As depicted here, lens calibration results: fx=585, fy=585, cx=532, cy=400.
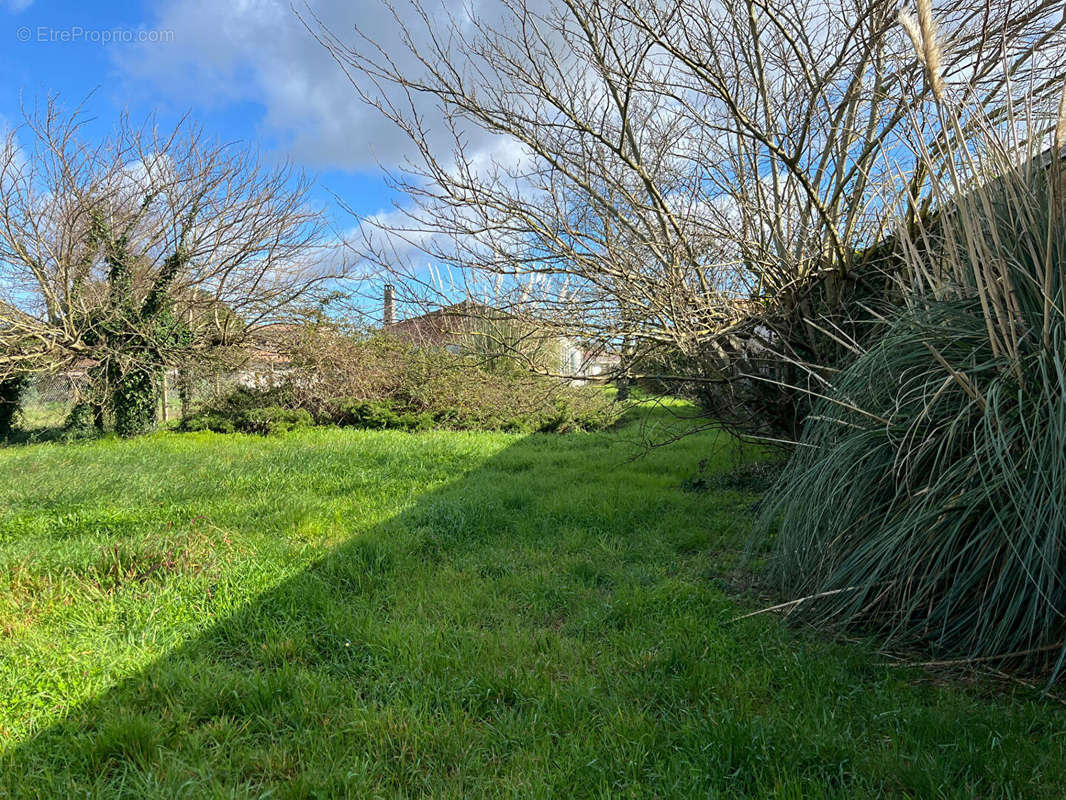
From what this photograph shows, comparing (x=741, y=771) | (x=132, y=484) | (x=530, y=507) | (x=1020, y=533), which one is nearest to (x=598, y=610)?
(x=741, y=771)

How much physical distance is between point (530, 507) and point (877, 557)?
282 cm

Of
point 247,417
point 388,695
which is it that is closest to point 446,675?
point 388,695

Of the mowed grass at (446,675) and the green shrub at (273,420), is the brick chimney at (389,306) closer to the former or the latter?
the mowed grass at (446,675)

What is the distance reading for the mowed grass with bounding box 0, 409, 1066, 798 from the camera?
161 cm

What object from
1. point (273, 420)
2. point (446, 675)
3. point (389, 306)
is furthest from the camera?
point (273, 420)

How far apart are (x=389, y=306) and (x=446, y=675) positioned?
8.74 ft

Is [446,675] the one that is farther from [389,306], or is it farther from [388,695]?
[389,306]

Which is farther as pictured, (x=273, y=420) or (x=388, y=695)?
(x=273, y=420)

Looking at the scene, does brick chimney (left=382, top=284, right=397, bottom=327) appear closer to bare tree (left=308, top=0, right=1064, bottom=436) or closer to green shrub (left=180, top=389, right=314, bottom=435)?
bare tree (left=308, top=0, right=1064, bottom=436)

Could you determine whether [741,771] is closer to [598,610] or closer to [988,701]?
[988,701]

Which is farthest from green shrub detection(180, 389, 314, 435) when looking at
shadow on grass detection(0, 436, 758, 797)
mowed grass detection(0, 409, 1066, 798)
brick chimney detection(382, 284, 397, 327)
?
shadow on grass detection(0, 436, 758, 797)

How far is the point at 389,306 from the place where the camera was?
13.5 ft

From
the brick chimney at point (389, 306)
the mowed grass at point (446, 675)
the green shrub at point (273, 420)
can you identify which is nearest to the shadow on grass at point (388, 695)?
the mowed grass at point (446, 675)

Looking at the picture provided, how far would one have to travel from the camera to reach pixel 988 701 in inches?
72.9
